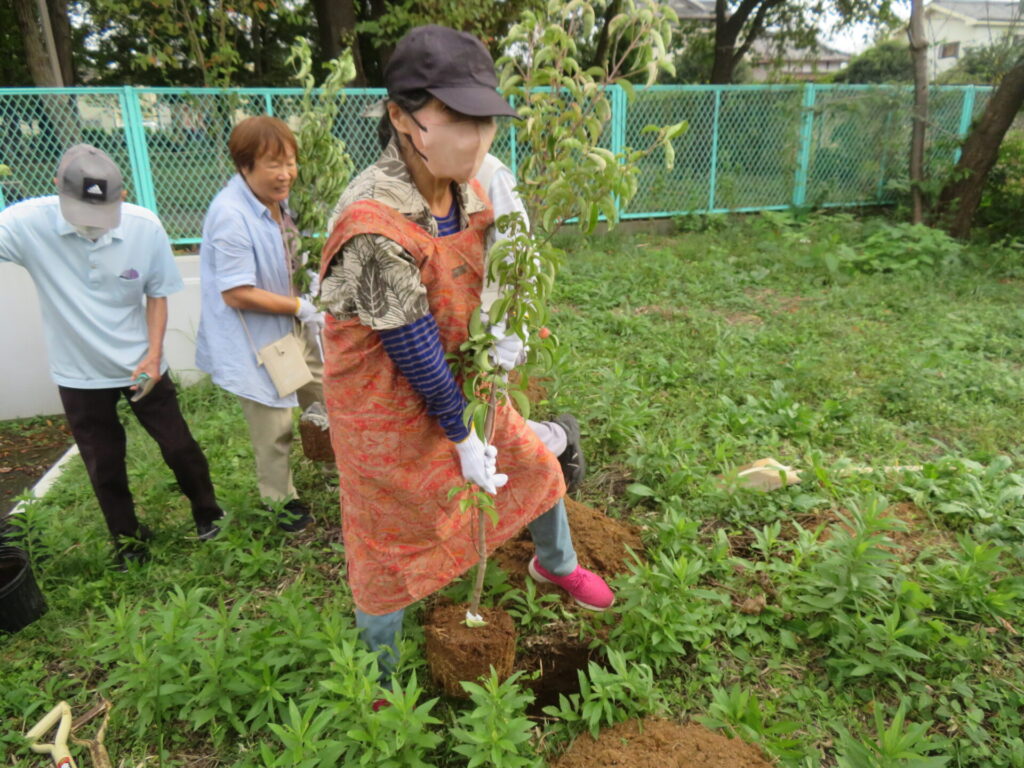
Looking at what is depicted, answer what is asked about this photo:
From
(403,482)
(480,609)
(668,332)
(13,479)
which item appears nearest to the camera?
(403,482)

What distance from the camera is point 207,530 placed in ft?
10.1

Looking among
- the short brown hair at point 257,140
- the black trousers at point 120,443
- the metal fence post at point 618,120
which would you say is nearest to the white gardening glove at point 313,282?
the short brown hair at point 257,140

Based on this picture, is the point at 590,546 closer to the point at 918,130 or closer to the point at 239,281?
the point at 239,281

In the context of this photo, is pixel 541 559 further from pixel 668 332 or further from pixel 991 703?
pixel 668 332

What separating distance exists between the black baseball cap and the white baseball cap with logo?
1500mm

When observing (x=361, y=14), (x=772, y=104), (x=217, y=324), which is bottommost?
(x=217, y=324)

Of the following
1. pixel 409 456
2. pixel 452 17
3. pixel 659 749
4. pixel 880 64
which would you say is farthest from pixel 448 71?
pixel 880 64

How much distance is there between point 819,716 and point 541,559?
0.92 meters

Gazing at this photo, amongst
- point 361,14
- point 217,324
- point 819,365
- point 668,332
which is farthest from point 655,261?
point 361,14

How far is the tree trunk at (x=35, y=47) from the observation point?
8.47m

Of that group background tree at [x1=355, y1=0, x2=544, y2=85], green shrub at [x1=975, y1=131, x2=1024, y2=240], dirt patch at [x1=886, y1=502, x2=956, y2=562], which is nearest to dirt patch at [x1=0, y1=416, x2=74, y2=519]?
dirt patch at [x1=886, y1=502, x2=956, y2=562]

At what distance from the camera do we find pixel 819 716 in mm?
2041

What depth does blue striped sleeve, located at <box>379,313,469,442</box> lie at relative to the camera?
1.68m

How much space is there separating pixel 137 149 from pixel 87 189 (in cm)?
395
